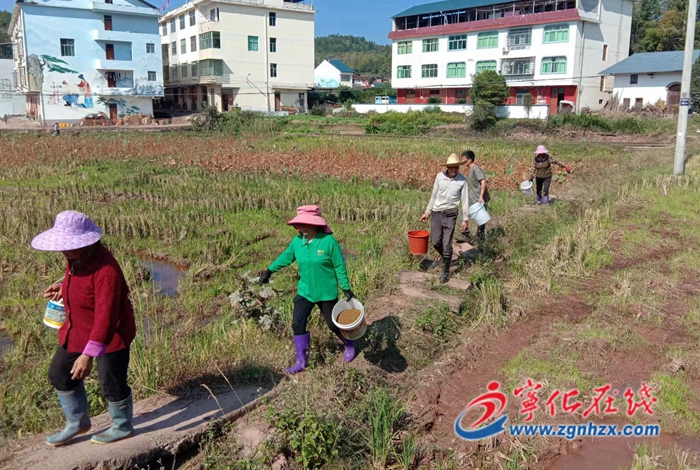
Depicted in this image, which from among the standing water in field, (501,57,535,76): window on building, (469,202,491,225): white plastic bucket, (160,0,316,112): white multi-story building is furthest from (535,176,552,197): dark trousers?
(160,0,316,112): white multi-story building

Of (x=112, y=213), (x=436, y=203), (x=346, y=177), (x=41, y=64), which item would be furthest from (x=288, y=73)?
(x=436, y=203)

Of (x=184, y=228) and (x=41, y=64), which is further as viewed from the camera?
(x=41, y=64)

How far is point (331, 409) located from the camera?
13.2ft

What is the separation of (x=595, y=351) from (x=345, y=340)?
2218mm

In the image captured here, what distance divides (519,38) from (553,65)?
11.5ft

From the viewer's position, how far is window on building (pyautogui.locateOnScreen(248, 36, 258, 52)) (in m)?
48.8

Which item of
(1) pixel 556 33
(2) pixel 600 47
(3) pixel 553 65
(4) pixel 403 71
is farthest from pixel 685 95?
(4) pixel 403 71

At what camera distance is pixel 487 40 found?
4462cm

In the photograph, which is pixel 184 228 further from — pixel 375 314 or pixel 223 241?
pixel 375 314

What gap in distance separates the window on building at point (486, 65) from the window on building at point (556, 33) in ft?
13.9

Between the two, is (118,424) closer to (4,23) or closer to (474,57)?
(474,57)

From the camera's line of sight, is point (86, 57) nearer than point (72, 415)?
No

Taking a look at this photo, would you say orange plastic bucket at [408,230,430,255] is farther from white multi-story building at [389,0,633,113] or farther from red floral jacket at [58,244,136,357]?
white multi-story building at [389,0,633,113]

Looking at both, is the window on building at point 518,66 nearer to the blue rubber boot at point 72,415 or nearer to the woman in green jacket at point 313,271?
the woman in green jacket at point 313,271
